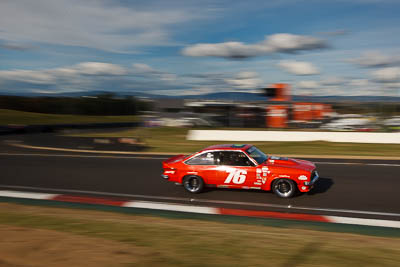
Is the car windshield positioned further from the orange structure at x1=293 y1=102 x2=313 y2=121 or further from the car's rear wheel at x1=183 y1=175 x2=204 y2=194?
the orange structure at x1=293 y1=102 x2=313 y2=121

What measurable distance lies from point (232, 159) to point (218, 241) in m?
3.92

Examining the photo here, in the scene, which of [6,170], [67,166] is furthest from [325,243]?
[6,170]

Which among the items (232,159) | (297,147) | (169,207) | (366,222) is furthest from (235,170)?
(297,147)

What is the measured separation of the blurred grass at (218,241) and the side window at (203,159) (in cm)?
250

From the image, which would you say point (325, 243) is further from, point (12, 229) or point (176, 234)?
point (12, 229)

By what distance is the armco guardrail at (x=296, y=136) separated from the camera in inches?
702

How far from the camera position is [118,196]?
904cm

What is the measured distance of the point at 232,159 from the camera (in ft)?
28.5

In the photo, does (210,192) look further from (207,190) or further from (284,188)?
(284,188)

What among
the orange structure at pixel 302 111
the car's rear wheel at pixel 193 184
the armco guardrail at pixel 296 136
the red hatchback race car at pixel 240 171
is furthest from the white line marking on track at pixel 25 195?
the orange structure at pixel 302 111

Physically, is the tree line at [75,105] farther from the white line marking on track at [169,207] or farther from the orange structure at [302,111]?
the white line marking on track at [169,207]

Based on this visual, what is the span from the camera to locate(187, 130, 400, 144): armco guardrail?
1783 cm

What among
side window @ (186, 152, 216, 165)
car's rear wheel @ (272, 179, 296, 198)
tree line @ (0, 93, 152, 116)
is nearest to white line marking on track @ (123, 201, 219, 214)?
side window @ (186, 152, 216, 165)

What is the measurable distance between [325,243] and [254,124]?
17036 mm
